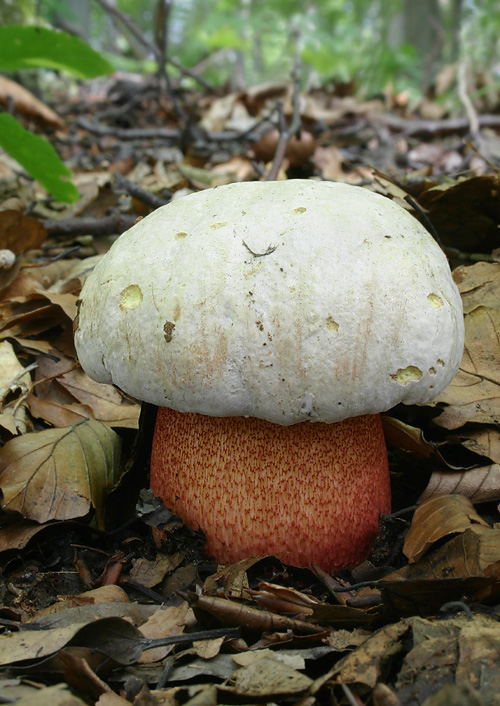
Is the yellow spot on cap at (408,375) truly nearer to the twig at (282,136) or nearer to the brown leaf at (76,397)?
the brown leaf at (76,397)

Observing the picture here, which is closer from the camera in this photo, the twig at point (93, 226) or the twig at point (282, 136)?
the twig at point (93, 226)

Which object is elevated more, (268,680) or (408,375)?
(408,375)

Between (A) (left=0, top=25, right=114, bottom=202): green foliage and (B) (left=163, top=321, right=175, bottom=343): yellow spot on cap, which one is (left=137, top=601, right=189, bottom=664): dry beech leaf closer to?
(B) (left=163, top=321, right=175, bottom=343): yellow spot on cap

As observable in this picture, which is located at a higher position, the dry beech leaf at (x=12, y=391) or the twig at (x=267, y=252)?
the twig at (x=267, y=252)

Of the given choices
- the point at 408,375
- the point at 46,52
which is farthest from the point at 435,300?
the point at 46,52

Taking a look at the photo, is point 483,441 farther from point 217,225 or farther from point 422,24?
point 422,24

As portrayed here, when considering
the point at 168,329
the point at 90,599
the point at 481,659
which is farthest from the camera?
the point at 90,599

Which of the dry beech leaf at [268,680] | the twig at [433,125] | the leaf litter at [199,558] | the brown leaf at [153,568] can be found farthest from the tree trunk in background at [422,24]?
the dry beech leaf at [268,680]

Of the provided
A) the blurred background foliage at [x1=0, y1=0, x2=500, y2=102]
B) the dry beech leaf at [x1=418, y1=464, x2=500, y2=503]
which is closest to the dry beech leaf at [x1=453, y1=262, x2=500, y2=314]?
the dry beech leaf at [x1=418, y1=464, x2=500, y2=503]
